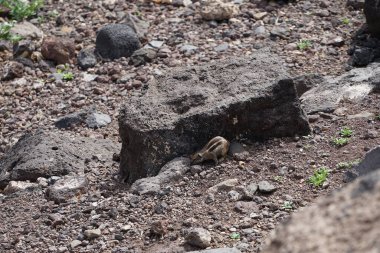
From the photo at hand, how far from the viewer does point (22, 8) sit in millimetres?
9086

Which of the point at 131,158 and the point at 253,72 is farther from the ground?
the point at 253,72

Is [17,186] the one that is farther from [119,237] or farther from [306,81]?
[306,81]

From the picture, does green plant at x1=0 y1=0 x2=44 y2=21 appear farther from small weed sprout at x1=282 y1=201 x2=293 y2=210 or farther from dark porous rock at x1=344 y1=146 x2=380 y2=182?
dark porous rock at x1=344 y1=146 x2=380 y2=182

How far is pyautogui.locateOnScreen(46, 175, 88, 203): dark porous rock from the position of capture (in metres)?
5.59

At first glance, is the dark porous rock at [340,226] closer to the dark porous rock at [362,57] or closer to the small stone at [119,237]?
the small stone at [119,237]

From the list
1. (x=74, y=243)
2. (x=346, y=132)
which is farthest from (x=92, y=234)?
(x=346, y=132)

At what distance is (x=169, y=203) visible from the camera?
5.07 m

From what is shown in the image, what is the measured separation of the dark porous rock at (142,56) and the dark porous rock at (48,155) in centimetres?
164

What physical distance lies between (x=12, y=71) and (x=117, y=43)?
3.52 ft

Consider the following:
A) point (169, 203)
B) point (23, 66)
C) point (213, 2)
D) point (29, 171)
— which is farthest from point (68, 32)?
point (169, 203)

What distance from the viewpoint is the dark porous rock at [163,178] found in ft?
17.1

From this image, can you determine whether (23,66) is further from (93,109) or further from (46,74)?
(93,109)

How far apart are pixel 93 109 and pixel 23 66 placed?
1336mm

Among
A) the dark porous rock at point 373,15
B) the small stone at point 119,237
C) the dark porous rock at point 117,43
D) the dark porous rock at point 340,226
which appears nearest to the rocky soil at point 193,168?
the small stone at point 119,237
